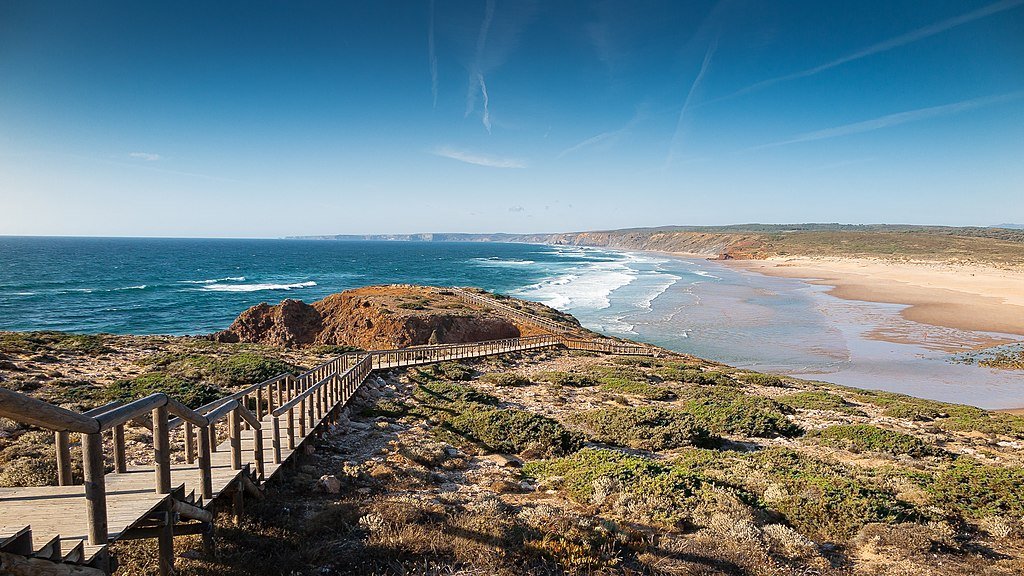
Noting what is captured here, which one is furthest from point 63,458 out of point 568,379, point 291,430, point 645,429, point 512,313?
point 512,313

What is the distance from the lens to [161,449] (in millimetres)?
3906

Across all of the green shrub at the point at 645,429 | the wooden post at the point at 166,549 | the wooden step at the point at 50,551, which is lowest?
the green shrub at the point at 645,429

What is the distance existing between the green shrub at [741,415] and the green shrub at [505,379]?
18.2ft

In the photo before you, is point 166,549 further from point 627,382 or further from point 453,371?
point 627,382

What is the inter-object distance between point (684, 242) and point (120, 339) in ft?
626

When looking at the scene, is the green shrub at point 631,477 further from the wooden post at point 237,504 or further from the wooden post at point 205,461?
the wooden post at point 205,461

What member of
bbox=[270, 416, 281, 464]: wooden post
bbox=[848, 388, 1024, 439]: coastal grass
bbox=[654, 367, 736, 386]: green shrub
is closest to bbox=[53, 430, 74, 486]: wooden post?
bbox=[270, 416, 281, 464]: wooden post

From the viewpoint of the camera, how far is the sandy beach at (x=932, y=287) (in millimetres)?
43094

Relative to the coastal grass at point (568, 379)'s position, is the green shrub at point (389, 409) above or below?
above

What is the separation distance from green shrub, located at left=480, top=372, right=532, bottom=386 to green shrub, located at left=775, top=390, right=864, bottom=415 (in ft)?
28.1

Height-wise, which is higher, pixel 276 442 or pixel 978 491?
pixel 276 442

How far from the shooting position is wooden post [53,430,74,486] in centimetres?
351

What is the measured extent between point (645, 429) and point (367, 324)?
877 inches

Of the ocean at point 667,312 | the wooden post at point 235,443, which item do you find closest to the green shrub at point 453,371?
the wooden post at point 235,443
